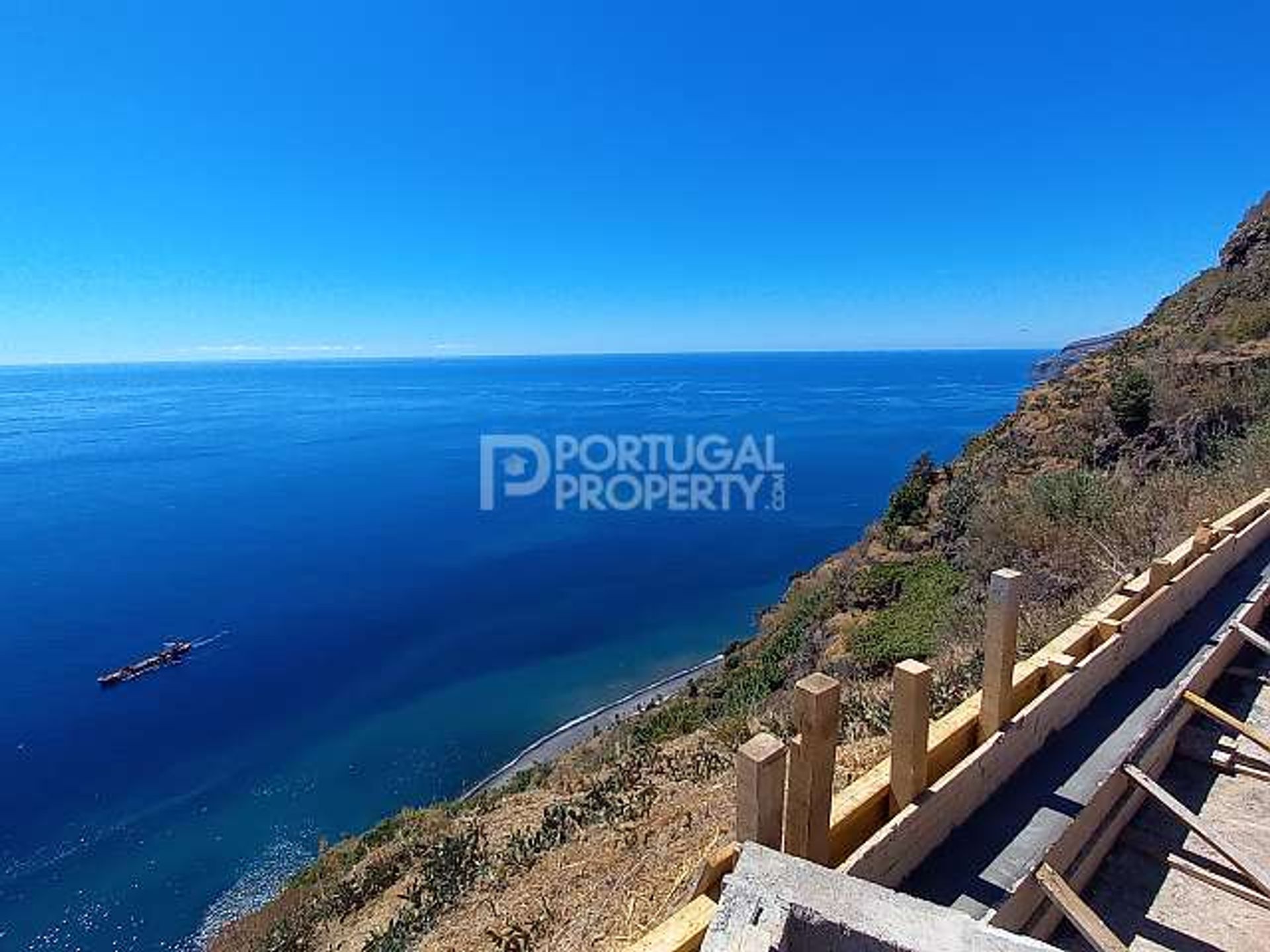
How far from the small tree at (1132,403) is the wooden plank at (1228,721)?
14260mm

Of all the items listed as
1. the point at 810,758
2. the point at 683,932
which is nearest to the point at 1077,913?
the point at 810,758

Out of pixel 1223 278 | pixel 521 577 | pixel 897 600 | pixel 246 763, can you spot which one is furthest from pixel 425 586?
pixel 1223 278

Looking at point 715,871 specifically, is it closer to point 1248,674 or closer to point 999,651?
point 999,651

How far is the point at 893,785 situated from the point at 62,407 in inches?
5881

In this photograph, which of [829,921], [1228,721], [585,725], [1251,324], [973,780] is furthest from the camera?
[585,725]

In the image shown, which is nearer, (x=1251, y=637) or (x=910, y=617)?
(x=1251, y=637)

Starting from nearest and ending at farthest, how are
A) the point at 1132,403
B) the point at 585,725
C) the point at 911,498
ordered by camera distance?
1. the point at 1132,403
2. the point at 585,725
3. the point at 911,498

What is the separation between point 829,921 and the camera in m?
1.89

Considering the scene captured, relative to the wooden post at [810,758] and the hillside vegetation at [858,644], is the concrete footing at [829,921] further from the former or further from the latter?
the hillside vegetation at [858,644]

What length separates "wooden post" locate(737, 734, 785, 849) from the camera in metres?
2.21

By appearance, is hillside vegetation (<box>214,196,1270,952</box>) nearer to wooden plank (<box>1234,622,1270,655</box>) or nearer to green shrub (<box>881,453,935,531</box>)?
green shrub (<box>881,453,935,531</box>)

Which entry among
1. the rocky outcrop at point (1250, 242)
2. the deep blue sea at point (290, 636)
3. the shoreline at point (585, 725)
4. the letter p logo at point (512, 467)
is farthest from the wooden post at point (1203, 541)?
the letter p logo at point (512, 467)

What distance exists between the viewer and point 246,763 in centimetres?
1905

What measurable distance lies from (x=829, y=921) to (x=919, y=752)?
1.21 meters
